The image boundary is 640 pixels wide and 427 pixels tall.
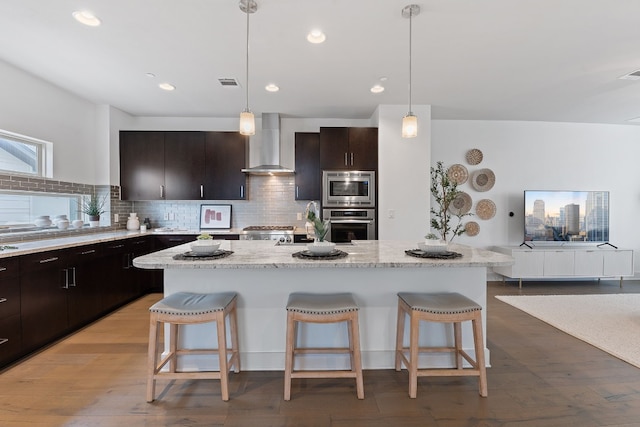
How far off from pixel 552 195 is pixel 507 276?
4.91 feet

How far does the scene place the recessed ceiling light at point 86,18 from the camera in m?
2.22

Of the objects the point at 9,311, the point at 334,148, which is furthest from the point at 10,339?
the point at 334,148

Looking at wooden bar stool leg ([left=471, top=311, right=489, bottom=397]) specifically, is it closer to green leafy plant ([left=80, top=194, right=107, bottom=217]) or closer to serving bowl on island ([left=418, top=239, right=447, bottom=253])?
serving bowl on island ([left=418, top=239, right=447, bottom=253])

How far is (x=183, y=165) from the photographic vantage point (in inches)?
179

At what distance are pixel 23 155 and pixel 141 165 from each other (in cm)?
133

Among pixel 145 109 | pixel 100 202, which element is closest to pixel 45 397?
pixel 100 202

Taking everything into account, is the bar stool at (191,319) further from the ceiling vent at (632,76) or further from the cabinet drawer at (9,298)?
the ceiling vent at (632,76)

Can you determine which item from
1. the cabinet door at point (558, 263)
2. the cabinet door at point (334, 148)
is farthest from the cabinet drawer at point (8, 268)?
the cabinet door at point (558, 263)

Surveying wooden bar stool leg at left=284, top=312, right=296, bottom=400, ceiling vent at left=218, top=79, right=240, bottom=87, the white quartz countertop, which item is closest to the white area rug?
the white quartz countertop

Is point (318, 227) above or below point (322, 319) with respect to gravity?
above

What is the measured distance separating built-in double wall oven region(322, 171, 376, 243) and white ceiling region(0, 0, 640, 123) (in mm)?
1056

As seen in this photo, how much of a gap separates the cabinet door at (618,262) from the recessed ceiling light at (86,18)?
695 cm

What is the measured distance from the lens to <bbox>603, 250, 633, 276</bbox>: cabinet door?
15.3 feet

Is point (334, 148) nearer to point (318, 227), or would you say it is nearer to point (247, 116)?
point (247, 116)
